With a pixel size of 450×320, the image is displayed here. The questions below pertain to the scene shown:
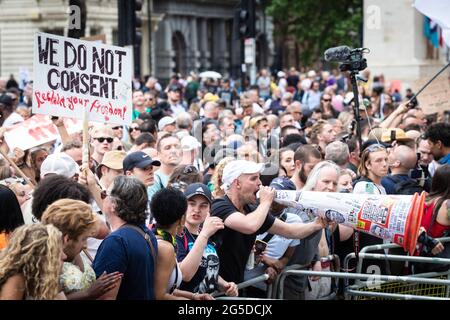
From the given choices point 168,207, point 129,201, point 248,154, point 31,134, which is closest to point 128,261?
point 129,201

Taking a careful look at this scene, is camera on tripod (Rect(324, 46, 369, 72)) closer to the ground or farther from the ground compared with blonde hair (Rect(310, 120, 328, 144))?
farther from the ground

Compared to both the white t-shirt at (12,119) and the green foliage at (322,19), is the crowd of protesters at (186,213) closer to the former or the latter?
the white t-shirt at (12,119)

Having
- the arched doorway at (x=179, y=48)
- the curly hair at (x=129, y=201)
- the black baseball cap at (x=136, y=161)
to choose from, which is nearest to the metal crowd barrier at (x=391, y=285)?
the black baseball cap at (x=136, y=161)

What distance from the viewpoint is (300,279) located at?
8.32 metres

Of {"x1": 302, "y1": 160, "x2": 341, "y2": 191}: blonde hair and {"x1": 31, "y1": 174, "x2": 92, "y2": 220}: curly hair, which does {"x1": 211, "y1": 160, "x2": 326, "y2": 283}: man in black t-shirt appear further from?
{"x1": 31, "y1": 174, "x2": 92, "y2": 220}: curly hair

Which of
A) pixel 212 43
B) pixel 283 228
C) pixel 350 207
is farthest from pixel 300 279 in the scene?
pixel 212 43

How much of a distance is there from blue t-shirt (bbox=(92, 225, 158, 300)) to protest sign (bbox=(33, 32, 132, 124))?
230 centimetres

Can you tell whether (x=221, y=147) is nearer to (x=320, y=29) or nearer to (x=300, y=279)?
(x=300, y=279)

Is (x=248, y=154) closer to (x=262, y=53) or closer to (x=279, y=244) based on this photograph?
(x=279, y=244)

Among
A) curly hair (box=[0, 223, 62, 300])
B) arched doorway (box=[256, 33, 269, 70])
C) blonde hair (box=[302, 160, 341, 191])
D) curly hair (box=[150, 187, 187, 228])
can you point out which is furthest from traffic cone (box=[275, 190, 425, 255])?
arched doorway (box=[256, 33, 269, 70])

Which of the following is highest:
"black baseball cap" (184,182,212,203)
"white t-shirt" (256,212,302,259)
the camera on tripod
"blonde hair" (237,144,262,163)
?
the camera on tripod

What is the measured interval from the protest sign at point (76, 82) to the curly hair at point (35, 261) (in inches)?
118

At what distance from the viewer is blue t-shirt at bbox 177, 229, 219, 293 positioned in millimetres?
7098

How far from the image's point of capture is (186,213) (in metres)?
7.11
